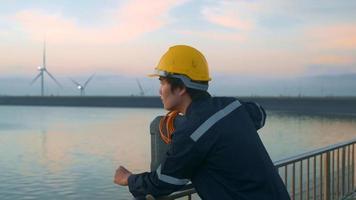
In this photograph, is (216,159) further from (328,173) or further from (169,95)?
(328,173)

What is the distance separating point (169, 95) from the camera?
2496 mm

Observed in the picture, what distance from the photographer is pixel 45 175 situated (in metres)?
24.5

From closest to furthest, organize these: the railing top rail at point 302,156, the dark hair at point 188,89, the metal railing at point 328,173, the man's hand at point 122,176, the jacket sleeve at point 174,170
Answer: the jacket sleeve at point 174,170 < the dark hair at point 188,89 < the man's hand at point 122,176 < the railing top rail at point 302,156 < the metal railing at point 328,173

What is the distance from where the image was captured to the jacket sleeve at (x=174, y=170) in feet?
7.66

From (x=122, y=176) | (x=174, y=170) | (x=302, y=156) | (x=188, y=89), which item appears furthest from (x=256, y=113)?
(x=302, y=156)

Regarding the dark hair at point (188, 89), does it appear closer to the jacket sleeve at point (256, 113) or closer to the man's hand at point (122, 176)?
the jacket sleeve at point (256, 113)

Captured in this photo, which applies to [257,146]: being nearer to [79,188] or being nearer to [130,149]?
[79,188]

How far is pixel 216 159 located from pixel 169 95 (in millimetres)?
366

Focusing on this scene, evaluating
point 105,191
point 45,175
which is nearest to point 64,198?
point 105,191

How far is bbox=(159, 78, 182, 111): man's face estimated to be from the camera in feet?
8.16

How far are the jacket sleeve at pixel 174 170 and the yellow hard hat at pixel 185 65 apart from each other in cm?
25

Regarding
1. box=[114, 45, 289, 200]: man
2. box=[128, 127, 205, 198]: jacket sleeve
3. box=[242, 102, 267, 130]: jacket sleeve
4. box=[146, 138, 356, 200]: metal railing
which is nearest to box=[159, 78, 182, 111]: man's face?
box=[114, 45, 289, 200]: man

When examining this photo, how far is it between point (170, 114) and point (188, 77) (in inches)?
9.0

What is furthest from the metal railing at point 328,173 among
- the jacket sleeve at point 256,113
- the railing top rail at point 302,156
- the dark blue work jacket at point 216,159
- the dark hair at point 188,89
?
the dark hair at point 188,89
